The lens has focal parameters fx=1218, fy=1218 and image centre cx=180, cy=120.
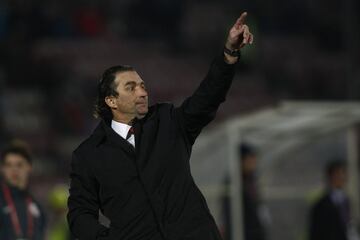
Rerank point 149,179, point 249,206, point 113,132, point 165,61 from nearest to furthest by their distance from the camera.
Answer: point 149,179, point 113,132, point 249,206, point 165,61

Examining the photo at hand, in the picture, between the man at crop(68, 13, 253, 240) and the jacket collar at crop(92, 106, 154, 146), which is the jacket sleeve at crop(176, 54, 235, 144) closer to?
the man at crop(68, 13, 253, 240)

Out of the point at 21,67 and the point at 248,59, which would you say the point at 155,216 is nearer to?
the point at 21,67

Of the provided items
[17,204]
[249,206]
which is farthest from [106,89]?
[249,206]

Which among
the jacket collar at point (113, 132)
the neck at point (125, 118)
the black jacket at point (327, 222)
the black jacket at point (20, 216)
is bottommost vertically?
the black jacket at point (327, 222)

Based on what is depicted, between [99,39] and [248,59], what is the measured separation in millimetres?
2370

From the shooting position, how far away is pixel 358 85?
17.0 m

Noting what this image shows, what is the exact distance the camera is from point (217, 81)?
4.64m

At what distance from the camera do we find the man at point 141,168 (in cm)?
475

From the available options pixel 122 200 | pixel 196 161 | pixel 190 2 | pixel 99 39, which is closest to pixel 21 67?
pixel 99 39

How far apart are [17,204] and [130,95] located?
9.02 feet

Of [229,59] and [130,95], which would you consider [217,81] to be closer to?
[229,59]

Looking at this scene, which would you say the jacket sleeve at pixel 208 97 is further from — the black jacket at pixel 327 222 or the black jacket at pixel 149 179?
the black jacket at pixel 327 222

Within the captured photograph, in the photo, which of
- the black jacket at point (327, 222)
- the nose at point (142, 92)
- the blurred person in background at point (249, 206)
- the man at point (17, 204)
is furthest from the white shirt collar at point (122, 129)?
the black jacket at point (327, 222)

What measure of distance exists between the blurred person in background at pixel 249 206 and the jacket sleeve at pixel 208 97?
5649 millimetres
